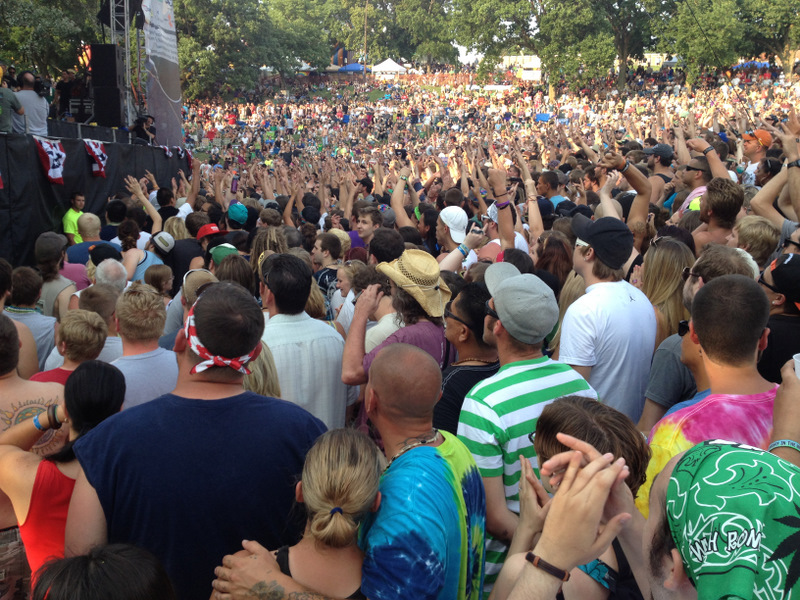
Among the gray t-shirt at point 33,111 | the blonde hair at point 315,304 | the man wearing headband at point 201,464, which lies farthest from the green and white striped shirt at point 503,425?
the gray t-shirt at point 33,111

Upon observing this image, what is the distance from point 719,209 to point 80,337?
4.11 meters

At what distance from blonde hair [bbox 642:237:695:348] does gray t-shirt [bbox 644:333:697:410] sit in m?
0.76

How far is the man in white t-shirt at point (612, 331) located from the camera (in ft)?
11.6

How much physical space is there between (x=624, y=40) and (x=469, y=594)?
2278 inches

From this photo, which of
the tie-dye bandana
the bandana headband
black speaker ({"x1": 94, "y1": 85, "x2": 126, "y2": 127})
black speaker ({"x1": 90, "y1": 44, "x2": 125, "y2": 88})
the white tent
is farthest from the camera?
the white tent

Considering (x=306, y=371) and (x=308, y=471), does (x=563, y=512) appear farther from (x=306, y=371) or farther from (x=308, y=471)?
(x=306, y=371)

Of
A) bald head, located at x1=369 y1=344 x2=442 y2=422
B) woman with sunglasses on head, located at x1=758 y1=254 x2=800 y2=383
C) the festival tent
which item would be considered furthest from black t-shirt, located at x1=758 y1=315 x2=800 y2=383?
the festival tent

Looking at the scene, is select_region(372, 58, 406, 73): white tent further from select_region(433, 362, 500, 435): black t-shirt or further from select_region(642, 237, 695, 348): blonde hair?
select_region(433, 362, 500, 435): black t-shirt

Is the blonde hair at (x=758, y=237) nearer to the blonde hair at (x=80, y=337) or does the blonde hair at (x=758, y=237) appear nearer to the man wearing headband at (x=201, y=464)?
the man wearing headband at (x=201, y=464)

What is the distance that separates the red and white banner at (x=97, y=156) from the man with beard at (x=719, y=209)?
9557 mm

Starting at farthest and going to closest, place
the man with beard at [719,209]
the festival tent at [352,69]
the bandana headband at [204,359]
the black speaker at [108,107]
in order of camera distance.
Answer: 1. the festival tent at [352,69]
2. the black speaker at [108,107]
3. the man with beard at [719,209]
4. the bandana headband at [204,359]

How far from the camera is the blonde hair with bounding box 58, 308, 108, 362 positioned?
344 cm

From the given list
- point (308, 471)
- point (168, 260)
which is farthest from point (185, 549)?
point (168, 260)

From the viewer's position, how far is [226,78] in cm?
5153
